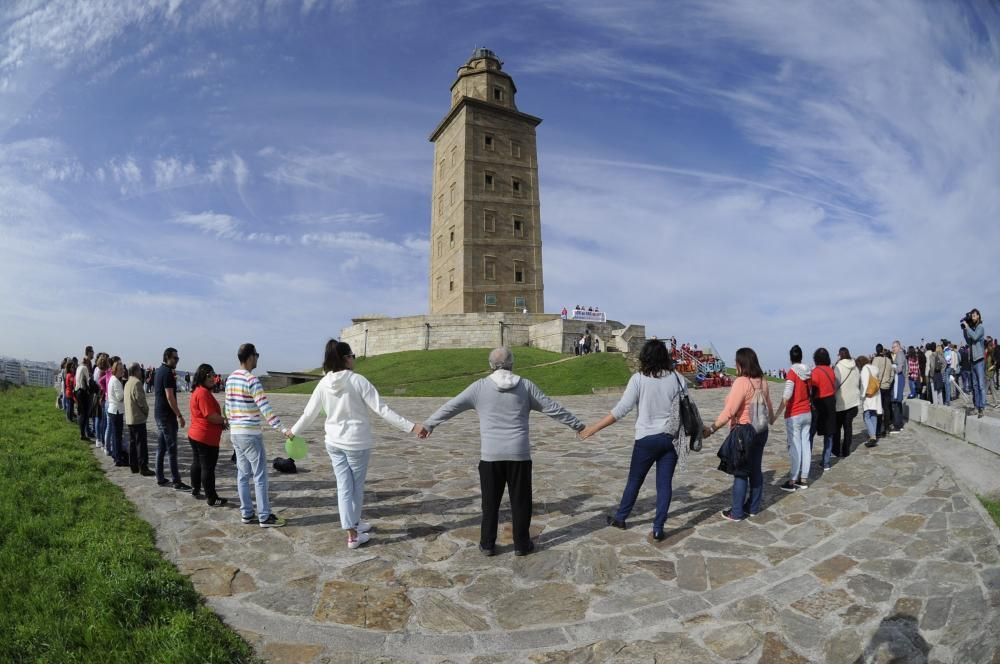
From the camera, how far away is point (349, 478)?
5719mm

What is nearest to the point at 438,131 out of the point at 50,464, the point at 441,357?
the point at 441,357

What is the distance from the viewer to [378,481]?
855cm

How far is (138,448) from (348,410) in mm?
5467

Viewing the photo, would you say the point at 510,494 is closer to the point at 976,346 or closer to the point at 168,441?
the point at 168,441

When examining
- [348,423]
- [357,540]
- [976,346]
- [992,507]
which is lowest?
[357,540]

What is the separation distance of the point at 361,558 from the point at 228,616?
4.45 ft

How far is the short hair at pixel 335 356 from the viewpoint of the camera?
5715 mm

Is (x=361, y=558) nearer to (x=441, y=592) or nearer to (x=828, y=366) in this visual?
(x=441, y=592)

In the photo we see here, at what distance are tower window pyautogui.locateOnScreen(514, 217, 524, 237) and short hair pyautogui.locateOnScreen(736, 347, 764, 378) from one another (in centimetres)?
4387

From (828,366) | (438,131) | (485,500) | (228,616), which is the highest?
(438,131)

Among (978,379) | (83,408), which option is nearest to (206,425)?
(83,408)

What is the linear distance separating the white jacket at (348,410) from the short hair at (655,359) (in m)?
2.52

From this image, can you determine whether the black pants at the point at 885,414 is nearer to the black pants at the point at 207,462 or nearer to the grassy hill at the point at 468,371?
the black pants at the point at 207,462

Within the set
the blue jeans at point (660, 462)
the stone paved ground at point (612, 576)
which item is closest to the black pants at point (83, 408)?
Result: the stone paved ground at point (612, 576)
